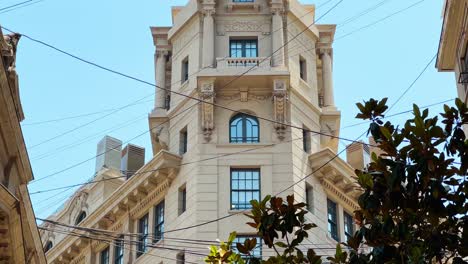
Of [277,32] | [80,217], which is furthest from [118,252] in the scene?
[277,32]

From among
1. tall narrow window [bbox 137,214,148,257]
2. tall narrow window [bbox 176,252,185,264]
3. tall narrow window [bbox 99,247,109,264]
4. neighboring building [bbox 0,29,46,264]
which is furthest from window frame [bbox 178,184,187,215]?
neighboring building [bbox 0,29,46,264]

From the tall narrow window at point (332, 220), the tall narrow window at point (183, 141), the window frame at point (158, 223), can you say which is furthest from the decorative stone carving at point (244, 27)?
the tall narrow window at point (332, 220)

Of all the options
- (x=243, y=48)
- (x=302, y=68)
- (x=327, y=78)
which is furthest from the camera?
(x=327, y=78)

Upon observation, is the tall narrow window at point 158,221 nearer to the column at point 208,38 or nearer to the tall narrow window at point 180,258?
the tall narrow window at point 180,258

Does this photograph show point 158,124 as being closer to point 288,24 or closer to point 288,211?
point 288,24

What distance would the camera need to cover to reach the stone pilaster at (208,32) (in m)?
43.4

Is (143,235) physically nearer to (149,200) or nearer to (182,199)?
(149,200)

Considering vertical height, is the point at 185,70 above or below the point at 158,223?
above

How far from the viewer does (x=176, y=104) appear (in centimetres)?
4409

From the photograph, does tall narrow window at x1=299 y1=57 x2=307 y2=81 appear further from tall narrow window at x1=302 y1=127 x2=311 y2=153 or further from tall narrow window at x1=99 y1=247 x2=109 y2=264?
tall narrow window at x1=99 y1=247 x2=109 y2=264

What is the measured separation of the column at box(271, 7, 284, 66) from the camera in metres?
43.3

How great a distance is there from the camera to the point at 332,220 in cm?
4197

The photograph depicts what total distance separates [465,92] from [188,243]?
17.4 meters

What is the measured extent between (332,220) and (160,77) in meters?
10.9
